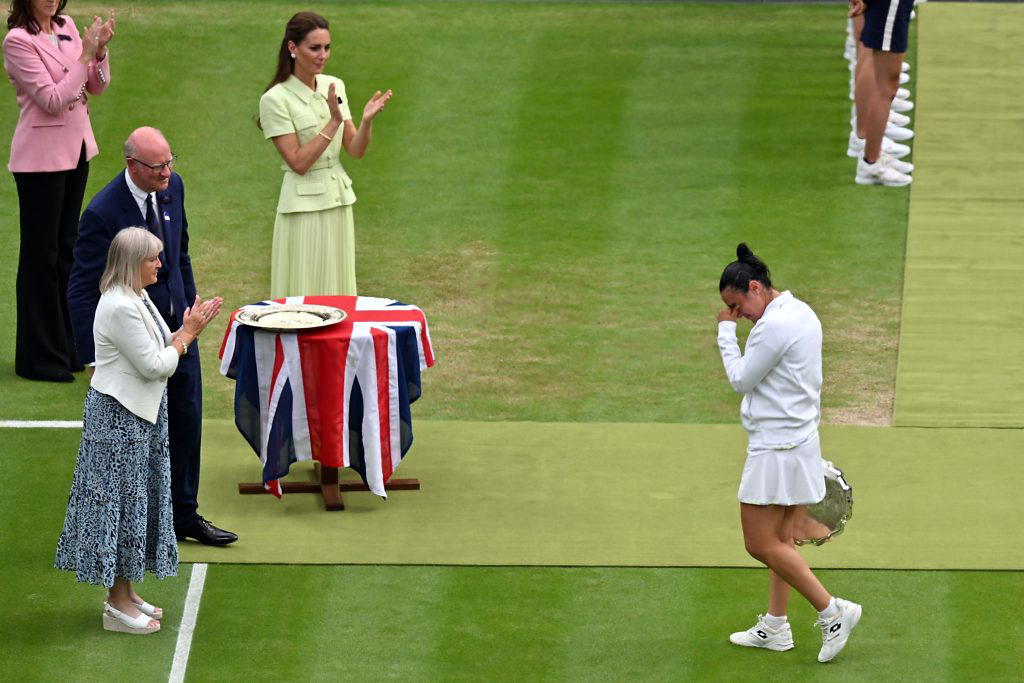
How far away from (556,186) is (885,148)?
278cm

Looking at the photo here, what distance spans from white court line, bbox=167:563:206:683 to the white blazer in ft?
3.38

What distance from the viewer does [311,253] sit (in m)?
11.7

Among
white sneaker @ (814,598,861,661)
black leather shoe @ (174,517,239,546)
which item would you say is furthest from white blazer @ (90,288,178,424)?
white sneaker @ (814,598,861,661)

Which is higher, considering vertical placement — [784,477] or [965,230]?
[965,230]

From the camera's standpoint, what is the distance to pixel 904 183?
16.5 m

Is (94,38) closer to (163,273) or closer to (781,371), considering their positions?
(163,273)

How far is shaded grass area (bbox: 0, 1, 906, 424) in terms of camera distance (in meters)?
13.1

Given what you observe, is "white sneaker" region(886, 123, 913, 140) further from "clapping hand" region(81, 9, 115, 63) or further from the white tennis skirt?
the white tennis skirt

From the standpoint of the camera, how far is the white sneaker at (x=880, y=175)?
54.0 ft

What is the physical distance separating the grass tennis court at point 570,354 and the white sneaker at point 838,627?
109mm

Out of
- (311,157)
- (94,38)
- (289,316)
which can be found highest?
(94,38)

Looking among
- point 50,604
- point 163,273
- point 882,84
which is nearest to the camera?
point 50,604

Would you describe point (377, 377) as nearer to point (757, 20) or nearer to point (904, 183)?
point (904, 183)

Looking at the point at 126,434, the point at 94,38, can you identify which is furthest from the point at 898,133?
the point at 126,434
